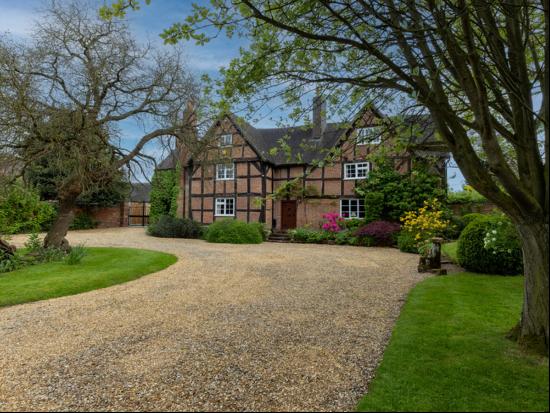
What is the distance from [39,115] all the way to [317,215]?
14.3 metres

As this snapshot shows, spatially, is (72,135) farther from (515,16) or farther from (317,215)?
(317,215)

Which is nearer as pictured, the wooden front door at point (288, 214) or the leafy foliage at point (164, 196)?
the wooden front door at point (288, 214)

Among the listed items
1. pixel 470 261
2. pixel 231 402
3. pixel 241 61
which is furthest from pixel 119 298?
pixel 470 261

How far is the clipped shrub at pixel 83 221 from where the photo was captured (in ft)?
79.8

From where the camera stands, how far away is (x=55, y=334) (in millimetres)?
4867

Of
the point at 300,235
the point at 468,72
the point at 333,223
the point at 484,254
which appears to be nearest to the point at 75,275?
the point at 468,72

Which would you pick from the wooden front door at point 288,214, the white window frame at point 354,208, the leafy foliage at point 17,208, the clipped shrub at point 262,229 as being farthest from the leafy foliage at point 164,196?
the leafy foliage at point 17,208

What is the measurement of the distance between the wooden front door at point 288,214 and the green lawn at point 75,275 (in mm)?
10816

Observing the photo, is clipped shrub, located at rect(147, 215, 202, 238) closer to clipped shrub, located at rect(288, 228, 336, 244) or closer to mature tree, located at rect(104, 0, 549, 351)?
clipped shrub, located at rect(288, 228, 336, 244)

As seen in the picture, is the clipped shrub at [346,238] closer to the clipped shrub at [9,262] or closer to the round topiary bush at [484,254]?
the round topiary bush at [484,254]

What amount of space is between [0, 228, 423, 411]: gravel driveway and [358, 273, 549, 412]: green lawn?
26cm

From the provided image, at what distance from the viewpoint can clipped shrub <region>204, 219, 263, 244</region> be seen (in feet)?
56.9

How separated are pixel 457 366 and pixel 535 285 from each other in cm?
116

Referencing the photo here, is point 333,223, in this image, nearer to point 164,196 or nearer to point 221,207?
point 221,207
